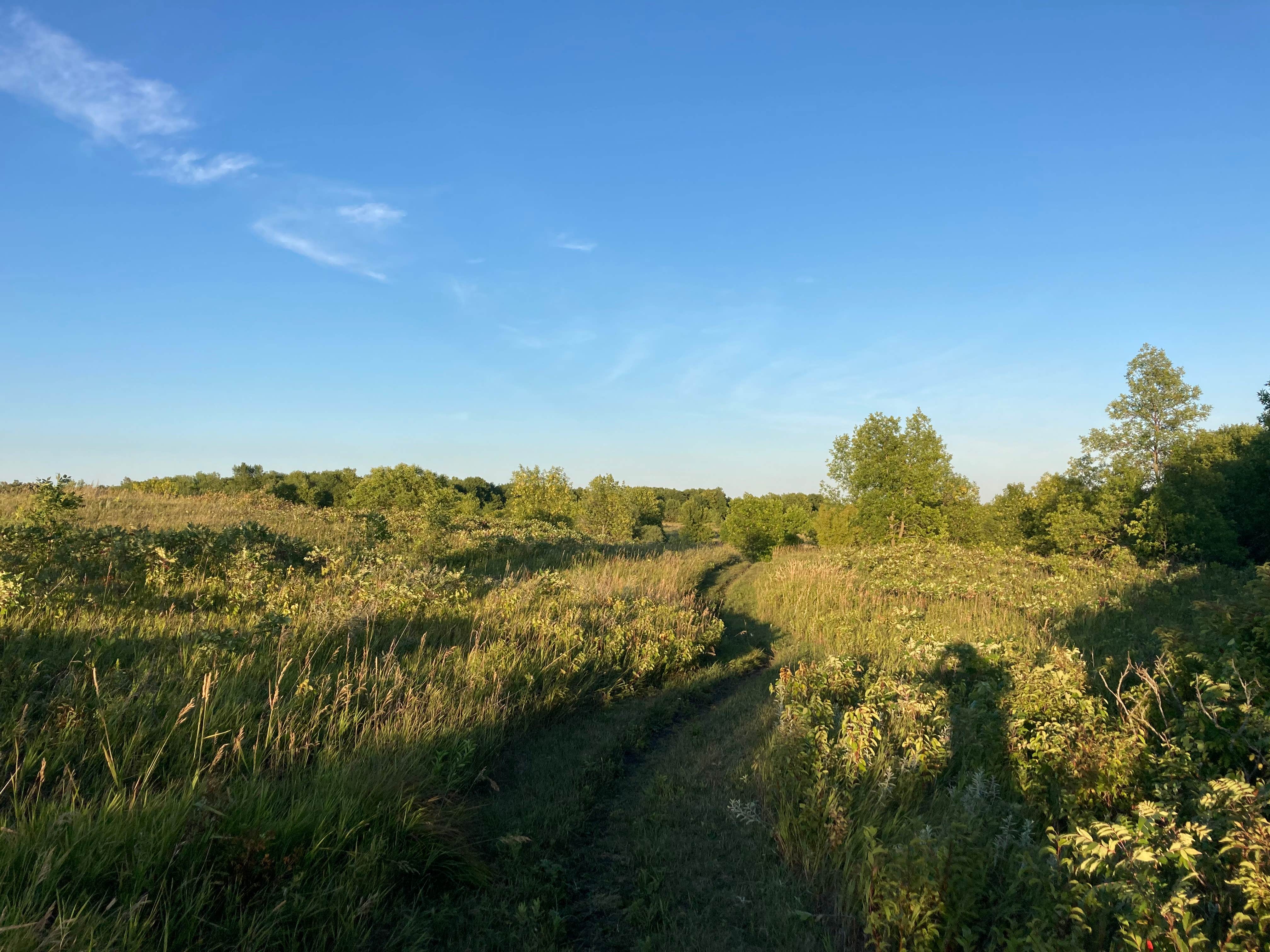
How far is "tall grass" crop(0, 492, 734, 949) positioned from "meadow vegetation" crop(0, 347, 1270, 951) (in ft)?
0.10

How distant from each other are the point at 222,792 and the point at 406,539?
46.1 ft

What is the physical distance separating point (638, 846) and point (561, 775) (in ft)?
4.36

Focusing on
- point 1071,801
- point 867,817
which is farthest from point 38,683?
point 1071,801

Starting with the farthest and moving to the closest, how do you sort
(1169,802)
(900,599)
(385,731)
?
(900,599)
(385,731)
(1169,802)

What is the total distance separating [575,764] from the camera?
254 inches

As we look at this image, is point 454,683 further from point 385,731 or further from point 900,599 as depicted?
point 900,599

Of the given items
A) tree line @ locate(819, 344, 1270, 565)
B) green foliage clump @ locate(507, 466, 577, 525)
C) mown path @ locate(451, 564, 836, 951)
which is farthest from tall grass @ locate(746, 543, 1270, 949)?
green foliage clump @ locate(507, 466, 577, 525)

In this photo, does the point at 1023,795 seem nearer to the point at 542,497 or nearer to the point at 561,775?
the point at 561,775

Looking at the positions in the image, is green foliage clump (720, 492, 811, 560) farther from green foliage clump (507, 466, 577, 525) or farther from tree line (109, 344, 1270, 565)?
green foliage clump (507, 466, 577, 525)

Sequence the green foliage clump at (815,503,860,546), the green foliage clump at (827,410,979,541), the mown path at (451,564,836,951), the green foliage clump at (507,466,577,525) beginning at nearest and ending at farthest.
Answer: the mown path at (451,564,836,951)
the green foliage clump at (827,410,979,541)
the green foliage clump at (815,503,860,546)
the green foliage clump at (507,466,577,525)

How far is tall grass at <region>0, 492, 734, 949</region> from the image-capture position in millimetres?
3283

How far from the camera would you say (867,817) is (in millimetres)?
4969

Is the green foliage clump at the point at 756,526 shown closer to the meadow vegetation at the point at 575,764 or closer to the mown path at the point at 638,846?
the meadow vegetation at the point at 575,764

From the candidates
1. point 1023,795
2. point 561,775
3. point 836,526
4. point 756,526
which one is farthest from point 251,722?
point 836,526
